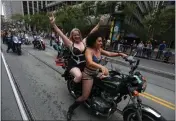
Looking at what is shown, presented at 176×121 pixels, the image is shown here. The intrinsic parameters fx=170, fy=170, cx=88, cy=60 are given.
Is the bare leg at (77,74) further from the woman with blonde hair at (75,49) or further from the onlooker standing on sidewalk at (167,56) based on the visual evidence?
the onlooker standing on sidewalk at (167,56)

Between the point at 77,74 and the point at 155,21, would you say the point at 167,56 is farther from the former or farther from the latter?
the point at 77,74

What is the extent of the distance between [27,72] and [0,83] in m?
1.59

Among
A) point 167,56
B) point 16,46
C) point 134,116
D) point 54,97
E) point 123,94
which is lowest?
point 167,56

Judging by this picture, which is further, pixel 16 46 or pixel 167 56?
pixel 167 56

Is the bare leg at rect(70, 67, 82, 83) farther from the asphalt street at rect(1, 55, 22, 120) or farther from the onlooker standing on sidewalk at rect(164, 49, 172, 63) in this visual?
the onlooker standing on sidewalk at rect(164, 49, 172, 63)

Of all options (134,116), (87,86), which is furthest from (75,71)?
(134,116)

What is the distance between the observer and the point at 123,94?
3.21 metres

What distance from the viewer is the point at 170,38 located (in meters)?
18.9

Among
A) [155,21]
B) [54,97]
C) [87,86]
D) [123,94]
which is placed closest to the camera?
[123,94]

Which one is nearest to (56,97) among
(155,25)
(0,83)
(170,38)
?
(0,83)

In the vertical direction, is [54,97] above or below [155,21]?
below

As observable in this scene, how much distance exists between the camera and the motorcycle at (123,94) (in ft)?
9.35

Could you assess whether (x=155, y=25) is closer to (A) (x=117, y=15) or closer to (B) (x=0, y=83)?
(A) (x=117, y=15)

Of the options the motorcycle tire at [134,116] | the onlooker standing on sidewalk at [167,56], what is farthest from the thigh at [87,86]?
the onlooker standing on sidewalk at [167,56]
